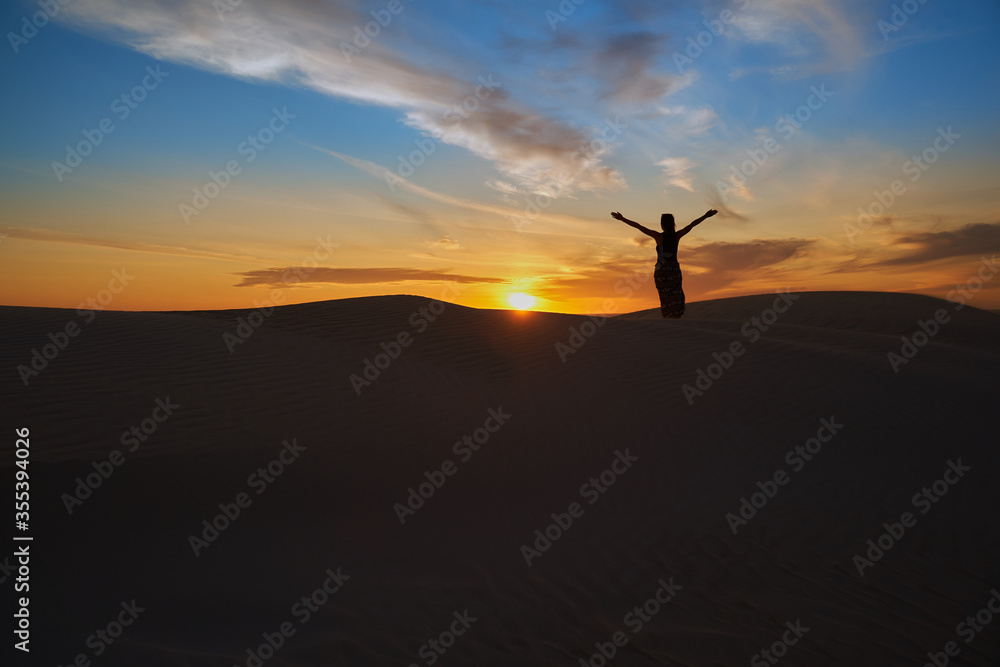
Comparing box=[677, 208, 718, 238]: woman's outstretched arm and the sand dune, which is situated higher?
box=[677, 208, 718, 238]: woman's outstretched arm

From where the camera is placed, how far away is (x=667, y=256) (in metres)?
15.8

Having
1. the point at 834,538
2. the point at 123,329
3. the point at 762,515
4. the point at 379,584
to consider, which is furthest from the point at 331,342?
the point at 834,538

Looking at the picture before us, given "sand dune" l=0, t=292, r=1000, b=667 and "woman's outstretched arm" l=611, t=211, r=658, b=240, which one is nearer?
"sand dune" l=0, t=292, r=1000, b=667

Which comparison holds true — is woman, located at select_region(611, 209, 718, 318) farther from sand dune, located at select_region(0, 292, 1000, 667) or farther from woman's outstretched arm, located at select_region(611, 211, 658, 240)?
sand dune, located at select_region(0, 292, 1000, 667)

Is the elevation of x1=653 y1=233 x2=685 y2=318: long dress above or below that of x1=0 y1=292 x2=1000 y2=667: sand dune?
above

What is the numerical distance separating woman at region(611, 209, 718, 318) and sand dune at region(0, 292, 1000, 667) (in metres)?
5.37

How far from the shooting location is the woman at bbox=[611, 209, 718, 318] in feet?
51.1

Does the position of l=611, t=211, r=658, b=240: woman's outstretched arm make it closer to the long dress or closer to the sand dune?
the long dress

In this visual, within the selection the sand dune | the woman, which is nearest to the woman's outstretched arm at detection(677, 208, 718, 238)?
the woman

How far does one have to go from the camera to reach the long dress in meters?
15.8

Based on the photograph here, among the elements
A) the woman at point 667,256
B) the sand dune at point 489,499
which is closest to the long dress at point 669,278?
the woman at point 667,256

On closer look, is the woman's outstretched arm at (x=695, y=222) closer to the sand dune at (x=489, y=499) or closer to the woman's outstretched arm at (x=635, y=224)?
the woman's outstretched arm at (x=635, y=224)

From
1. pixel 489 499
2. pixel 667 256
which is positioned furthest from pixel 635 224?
pixel 489 499

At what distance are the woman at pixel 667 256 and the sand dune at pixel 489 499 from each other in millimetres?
5368
